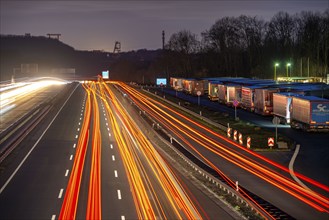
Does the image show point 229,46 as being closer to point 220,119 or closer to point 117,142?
point 220,119

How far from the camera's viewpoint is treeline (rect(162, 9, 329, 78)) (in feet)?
376

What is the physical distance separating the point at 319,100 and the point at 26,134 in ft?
87.3

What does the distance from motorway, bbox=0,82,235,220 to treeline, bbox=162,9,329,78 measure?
64456mm

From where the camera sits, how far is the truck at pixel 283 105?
182ft

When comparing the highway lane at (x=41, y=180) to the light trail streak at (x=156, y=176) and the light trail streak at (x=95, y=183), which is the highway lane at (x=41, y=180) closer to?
the light trail streak at (x=95, y=183)

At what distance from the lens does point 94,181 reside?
1231 inches

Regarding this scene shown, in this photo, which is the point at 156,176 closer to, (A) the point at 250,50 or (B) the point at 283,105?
(B) the point at 283,105

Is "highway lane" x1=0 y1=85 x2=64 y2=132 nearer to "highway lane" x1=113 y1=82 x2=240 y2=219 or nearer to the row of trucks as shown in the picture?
the row of trucks

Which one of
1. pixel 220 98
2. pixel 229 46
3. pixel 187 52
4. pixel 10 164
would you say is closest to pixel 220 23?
pixel 229 46

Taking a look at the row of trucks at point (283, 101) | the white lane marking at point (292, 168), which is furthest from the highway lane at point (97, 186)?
the row of trucks at point (283, 101)

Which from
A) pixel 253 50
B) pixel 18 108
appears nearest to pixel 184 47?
pixel 253 50

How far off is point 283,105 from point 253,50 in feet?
296

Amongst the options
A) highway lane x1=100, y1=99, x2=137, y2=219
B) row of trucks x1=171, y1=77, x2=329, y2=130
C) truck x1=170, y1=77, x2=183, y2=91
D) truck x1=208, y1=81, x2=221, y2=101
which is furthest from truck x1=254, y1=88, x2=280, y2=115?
truck x1=170, y1=77, x2=183, y2=91

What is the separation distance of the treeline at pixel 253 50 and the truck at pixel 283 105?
45.6 meters
